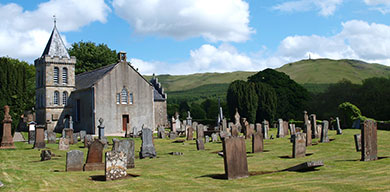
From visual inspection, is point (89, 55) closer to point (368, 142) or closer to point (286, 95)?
point (286, 95)

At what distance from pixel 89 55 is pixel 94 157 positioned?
169ft

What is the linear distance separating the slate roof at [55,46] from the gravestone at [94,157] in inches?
1434

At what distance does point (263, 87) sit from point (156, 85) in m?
17.6

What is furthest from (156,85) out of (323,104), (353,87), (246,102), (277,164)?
(277,164)

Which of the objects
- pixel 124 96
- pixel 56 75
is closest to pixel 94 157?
pixel 124 96

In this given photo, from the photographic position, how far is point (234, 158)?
11750 mm

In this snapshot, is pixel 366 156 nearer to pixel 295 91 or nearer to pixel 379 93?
pixel 379 93

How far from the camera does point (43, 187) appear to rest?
428 inches

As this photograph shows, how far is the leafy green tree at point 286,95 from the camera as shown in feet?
204

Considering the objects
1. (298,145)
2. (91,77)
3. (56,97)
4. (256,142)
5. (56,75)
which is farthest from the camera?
(91,77)

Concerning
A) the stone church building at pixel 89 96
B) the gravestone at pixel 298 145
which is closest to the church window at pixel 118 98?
the stone church building at pixel 89 96

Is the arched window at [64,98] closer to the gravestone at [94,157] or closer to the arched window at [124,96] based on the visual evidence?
the arched window at [124,96]

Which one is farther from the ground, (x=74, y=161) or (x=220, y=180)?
(x=74, y=161)

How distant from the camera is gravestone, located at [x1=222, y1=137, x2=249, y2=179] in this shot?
1163 centimetres
